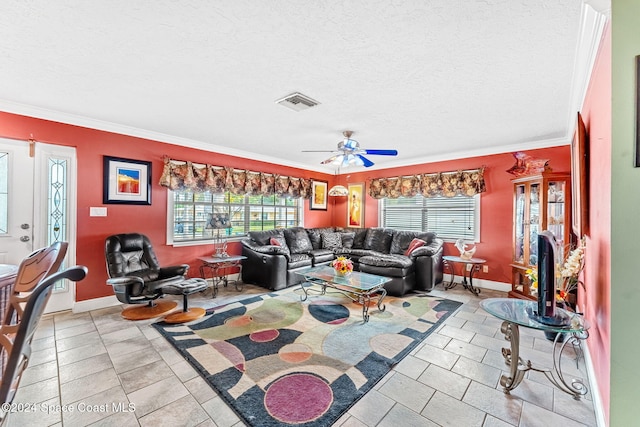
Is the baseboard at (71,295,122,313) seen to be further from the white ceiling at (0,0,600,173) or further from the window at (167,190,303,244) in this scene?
the white ceiling at (0,0,600,173)

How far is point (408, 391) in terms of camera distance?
1.97m

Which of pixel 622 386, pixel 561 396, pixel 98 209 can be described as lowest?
pixel 561 396

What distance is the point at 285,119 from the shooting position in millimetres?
3463

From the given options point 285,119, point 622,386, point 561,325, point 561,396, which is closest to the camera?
point 622,386

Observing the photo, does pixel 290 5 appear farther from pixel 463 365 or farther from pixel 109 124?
pixel 109 124

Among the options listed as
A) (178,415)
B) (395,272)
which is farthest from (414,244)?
→ (178,415)

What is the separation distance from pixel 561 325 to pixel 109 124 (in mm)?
5213

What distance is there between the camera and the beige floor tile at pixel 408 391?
6.07 feet

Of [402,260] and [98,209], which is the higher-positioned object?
[98,209]

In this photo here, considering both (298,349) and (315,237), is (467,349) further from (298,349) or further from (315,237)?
(315,237)

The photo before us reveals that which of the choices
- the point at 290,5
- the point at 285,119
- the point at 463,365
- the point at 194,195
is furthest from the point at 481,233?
the point at 194,195

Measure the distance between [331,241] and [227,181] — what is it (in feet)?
8.56

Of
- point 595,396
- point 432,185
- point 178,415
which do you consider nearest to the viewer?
point 178,415

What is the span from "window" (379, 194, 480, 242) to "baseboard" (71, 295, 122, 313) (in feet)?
17.3
